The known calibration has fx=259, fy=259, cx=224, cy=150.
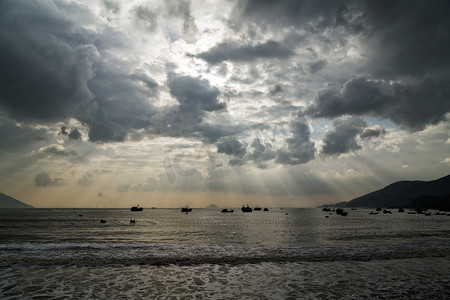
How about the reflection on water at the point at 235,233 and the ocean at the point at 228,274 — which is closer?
the ocean at the point at 228,274

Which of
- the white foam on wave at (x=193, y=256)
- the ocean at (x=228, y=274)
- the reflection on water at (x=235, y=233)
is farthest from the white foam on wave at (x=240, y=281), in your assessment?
the reflection on water at (x=235, y=233)

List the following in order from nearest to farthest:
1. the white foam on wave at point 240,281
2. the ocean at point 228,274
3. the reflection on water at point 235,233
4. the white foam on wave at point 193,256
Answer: the white foam on wave at point 240,281 < the ocean at point 228,274 < the white foam on wave at point 193,256 < the reflection on water at point 235,233

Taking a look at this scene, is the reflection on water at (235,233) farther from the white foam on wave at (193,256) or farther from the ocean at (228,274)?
the ocean at (228,274)

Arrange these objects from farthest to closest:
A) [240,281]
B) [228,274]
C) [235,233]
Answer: [235,233], [228,274], [240,281]

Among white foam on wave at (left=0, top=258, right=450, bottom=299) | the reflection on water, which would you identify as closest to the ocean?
white foam on wave at (left=0, top=258, right=450, bottom=299)

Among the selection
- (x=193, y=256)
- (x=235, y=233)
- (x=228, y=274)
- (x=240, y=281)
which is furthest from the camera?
(x=235, y=233)

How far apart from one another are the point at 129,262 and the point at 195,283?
10.7m

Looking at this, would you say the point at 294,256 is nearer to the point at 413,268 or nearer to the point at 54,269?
the point at 413,268

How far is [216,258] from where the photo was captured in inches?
1093

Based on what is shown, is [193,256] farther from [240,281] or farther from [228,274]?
[240,281]

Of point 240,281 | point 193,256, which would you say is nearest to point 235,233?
point 193,256

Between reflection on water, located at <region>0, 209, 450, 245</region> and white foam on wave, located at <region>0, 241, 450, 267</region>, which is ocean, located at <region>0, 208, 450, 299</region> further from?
reflection on water, located at <region>0, 209, 450, 245</region>

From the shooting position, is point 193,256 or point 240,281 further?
point 193,256

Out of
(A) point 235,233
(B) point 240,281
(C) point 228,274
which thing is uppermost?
(B) point 240,281
